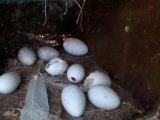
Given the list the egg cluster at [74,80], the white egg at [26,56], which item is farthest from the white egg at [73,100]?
the white egg at [26,56]

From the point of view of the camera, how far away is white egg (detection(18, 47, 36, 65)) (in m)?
1.67

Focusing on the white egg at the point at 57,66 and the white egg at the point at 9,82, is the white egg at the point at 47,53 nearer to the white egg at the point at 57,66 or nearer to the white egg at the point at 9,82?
→ the white egg at the point at 57,66

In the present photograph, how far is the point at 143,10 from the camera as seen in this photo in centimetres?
151

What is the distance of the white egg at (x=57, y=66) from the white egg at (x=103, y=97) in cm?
18

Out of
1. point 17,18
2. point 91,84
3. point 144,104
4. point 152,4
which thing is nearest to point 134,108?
point 144,104

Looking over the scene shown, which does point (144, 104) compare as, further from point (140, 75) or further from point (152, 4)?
point (152, 4)

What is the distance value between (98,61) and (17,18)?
443 millimetres

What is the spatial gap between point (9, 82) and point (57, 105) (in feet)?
0.72

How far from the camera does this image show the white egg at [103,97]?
4.85 ft

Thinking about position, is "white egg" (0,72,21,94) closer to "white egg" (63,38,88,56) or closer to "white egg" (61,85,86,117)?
"white egg" (61,85,86,117)

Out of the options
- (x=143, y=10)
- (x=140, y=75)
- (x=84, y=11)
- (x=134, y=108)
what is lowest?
(x=134, y=108)

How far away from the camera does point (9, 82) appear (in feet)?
4.95

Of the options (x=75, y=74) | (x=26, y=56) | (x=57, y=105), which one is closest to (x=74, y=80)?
(x=75, y=74)

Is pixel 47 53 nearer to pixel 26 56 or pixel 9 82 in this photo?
pixel 26 56
